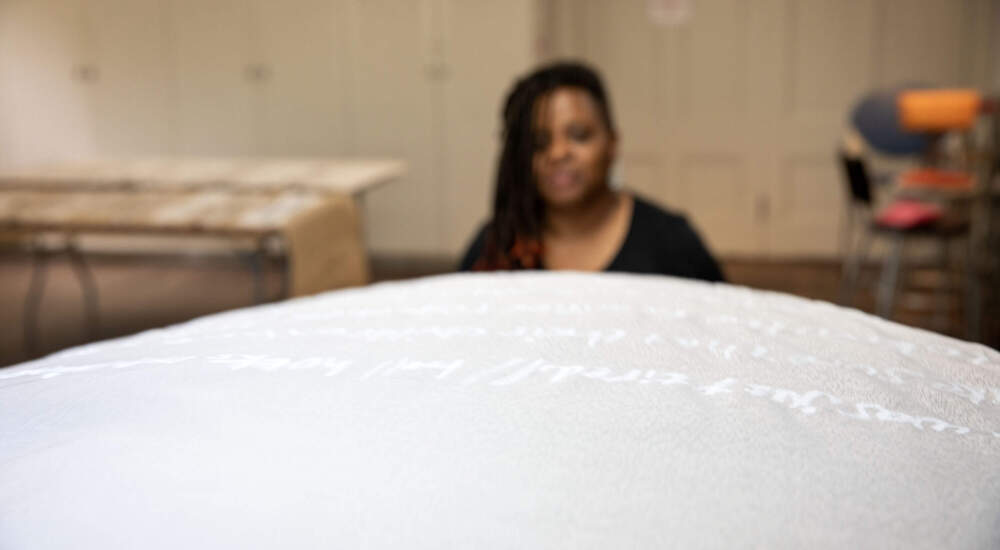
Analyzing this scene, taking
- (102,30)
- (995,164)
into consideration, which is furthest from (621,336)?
(102,30)

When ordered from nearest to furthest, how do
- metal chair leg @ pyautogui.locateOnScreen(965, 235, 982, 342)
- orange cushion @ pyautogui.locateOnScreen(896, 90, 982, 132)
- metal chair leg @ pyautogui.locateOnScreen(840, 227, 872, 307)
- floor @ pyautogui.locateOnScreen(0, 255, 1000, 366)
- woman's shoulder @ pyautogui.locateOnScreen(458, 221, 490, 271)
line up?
woman's shoulder @ pyautogui.locateOnScreen(458, 221, 490, 271), orange cushion @ pyautogui.locateOnScreen(896, 90, 982, 132), metal chair leg @ pyautogui.locateOnScreen(965, 235, 982, 342), floor @ pyautogui.locateOnScreen(0, 255, 1000, 366), metal chair leg @ pyautogui.locateOnScreen(840, 227, 872, 307)

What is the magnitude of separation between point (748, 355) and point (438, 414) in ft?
0.56

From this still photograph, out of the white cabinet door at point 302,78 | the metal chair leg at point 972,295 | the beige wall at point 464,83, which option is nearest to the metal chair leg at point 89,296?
the beige wall at point 464,83

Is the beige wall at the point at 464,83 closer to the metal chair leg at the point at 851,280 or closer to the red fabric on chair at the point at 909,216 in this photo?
the metal chair leg at the point at 851,280

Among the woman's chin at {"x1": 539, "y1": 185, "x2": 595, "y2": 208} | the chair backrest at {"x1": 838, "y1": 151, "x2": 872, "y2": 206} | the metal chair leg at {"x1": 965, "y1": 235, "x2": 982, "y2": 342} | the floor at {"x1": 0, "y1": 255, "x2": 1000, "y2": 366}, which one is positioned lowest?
the floor at {"x1": 0, "y1": 255, "x2": 1000, "y2": 366}

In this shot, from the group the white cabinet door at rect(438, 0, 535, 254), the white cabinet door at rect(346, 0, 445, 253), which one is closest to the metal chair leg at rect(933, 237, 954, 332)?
the white cabinet door at rect(438, 0, 535, 254)

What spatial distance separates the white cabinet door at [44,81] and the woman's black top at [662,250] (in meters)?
4.92

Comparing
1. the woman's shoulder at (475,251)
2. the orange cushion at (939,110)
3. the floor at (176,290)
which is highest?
the orange cushion at (939,110)

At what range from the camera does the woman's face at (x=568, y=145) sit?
1390mm

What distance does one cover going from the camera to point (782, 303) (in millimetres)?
608

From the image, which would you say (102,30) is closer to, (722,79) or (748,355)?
(722,79)

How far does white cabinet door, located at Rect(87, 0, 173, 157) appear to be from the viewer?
5.51 m

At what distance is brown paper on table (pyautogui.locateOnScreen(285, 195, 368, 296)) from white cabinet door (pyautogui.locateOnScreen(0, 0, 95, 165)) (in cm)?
329

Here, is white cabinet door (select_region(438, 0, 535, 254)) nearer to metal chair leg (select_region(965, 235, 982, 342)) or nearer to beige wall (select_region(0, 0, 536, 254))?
beige wall (select_region(0, 0, 536, 254))
